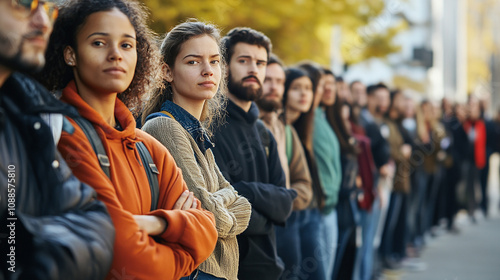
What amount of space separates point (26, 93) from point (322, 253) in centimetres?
394

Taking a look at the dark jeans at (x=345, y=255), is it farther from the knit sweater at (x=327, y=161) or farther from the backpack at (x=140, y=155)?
the backpack at (x=140, y=155)

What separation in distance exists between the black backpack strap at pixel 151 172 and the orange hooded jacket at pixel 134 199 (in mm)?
35

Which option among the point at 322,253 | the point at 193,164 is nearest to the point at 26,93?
the point at 193,164

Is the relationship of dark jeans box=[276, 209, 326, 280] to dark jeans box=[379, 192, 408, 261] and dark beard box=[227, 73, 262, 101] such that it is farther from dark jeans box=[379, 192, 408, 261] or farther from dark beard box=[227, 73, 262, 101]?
dark jeans box=[379, 192, 408, 261]

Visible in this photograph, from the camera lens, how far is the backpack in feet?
7.85

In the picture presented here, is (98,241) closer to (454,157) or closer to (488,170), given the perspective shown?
(454,157)

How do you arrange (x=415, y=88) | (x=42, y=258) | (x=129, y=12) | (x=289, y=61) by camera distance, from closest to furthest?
(x=42, y=258) → (x=129, y=12) → (x=289, y=61) → (x=415, y=88)

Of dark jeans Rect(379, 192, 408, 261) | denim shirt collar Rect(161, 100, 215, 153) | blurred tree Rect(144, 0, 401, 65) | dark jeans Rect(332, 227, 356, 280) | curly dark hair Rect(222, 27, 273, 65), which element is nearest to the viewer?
denim shirt collar Rect(161, 100, 215, 153)

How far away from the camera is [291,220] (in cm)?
522

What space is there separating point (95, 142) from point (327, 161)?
3789 millimetres

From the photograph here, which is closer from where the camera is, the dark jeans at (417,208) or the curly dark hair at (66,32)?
the curly dark hair at (66,32)

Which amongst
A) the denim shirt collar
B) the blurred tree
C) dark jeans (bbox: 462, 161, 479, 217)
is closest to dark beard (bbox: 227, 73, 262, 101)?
the denim shirt collar

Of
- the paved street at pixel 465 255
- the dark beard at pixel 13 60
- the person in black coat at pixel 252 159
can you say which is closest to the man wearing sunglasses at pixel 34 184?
the dark beard at pixel 13 60

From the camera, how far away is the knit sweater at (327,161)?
5949 millimetres
